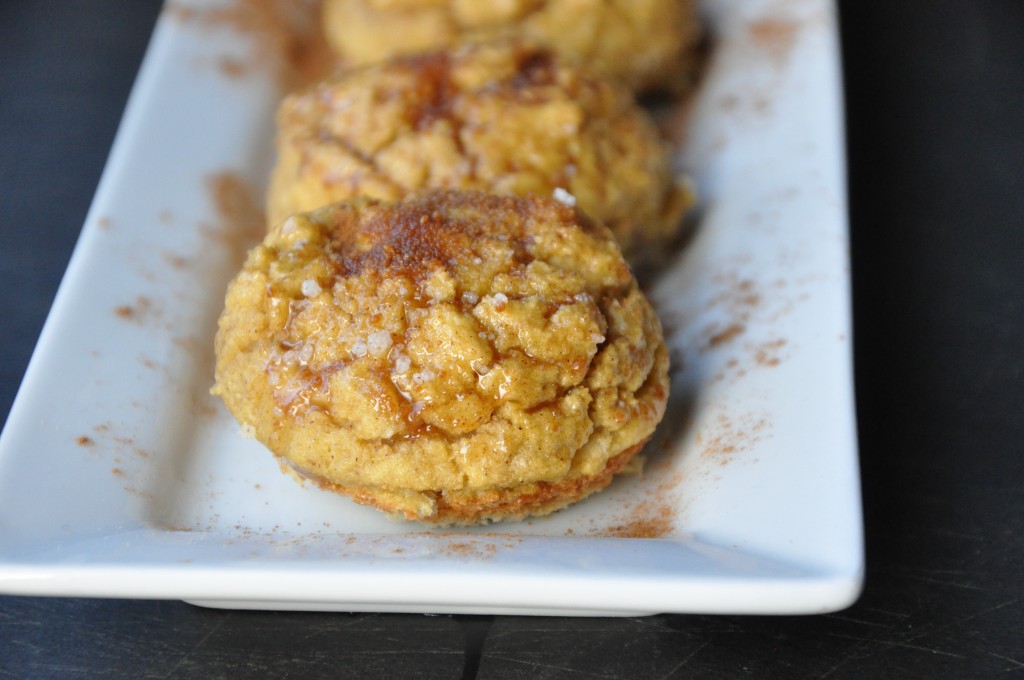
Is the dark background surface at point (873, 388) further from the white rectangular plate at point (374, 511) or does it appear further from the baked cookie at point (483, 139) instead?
the baked cookie at point (483, 139)

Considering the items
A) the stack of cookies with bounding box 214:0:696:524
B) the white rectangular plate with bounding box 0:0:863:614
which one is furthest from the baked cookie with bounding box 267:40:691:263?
the white rectangular plate with bounding box 0:0:863:614

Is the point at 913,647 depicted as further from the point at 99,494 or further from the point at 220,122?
the point at 220,122

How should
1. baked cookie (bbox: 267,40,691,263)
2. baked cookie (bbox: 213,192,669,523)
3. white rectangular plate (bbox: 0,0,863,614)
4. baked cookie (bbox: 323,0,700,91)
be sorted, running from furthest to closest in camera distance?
baked cookie (bbox: 323,0,700,91), baked cookie (bbox: 267,40,691,263), baked cookie (bbox: 213,192,669,523), white rectangular plate (bbox: 0,0,863,614)

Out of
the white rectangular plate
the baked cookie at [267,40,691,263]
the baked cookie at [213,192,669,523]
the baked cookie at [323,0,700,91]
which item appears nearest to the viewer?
the white rectangular plate

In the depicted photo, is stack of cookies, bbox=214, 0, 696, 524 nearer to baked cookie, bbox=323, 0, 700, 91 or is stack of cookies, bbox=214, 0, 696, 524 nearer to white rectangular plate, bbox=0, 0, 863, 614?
white rectangular plate, bbox=0, 0, 863, 614

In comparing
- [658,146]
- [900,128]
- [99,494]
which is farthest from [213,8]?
[900,128]
